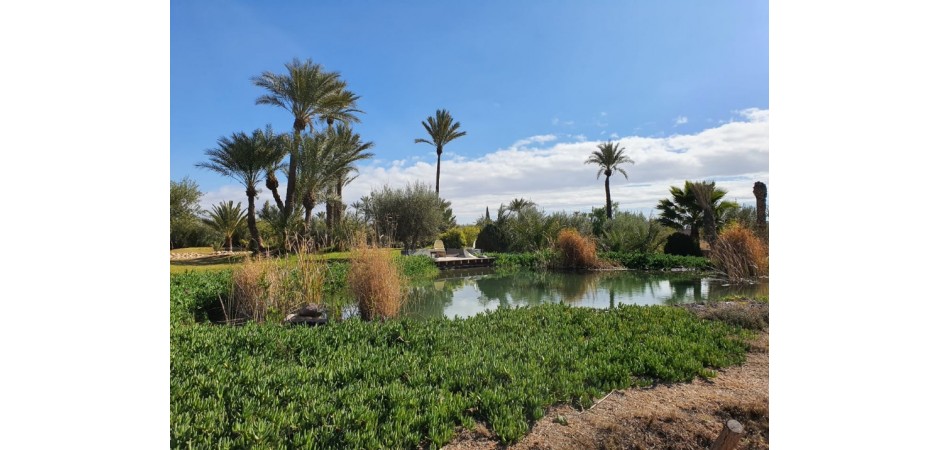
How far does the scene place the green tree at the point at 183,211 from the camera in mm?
19281

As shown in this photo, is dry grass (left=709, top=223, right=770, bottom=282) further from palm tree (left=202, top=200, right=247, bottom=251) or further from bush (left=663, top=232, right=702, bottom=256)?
palm tree (left=202, top=200, right=247, bottom=251)

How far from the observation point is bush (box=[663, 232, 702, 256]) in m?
15.2

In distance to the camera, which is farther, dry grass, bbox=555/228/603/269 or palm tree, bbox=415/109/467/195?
palm tree, bbox=415/109/467/195

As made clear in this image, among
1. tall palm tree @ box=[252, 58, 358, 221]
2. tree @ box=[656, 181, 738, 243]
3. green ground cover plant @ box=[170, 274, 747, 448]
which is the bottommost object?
green ground cover plant @ box=[170, 274, 747, 448]

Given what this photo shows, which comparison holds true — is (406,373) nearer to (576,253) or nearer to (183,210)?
(576,253)

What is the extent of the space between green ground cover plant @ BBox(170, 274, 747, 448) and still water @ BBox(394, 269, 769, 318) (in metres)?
2.01

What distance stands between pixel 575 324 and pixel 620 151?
20775 mm

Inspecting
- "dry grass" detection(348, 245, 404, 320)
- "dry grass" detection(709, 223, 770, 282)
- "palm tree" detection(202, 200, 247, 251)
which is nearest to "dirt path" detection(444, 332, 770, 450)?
"dry grass" detection(348, 245, 404, 320)

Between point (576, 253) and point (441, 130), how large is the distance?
12.7 m

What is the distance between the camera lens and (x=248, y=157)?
16.7 m

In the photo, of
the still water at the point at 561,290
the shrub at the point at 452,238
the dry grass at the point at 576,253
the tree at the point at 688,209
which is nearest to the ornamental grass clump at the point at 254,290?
the still water at the point at 561,290

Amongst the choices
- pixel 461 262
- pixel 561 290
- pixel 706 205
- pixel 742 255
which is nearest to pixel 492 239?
pixel 461 262

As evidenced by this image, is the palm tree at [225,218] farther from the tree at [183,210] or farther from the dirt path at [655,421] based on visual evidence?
the dirt path at [655,421]
